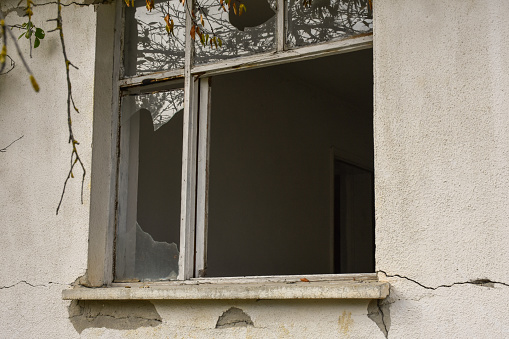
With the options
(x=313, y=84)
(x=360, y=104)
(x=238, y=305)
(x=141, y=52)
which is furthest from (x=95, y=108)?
(x=360, y=104)

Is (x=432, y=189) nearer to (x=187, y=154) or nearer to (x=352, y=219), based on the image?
(x=187, y=154)

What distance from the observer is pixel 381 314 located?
3096 millimetres

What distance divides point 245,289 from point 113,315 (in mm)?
916

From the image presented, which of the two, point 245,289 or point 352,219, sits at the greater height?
point 352,219

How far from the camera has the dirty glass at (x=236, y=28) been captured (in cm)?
385

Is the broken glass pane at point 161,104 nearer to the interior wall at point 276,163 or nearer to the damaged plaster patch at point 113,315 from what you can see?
the damaged plaster patch at point 113,315

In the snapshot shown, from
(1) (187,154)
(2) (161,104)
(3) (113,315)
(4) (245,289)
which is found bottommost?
(3) (113,315)

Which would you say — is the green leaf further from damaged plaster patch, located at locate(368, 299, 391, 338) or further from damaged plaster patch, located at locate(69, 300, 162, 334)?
damaged plaster patch, located at locate(368, 299, 391, 338)

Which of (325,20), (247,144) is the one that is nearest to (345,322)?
(325,20)

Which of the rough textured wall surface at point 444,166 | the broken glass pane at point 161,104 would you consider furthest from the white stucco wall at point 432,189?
the broken glass pane at point 161,104

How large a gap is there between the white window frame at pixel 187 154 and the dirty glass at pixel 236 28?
0.05 meters

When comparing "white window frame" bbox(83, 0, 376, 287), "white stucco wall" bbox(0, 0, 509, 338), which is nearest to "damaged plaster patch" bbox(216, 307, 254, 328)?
"white stucco wall" bbox(0, 0, 509, 338)

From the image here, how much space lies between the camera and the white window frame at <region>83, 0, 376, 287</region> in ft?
12.5

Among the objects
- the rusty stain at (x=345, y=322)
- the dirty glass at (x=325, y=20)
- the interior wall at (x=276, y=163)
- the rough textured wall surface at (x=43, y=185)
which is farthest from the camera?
the interior wall at (x=276, y=163)
